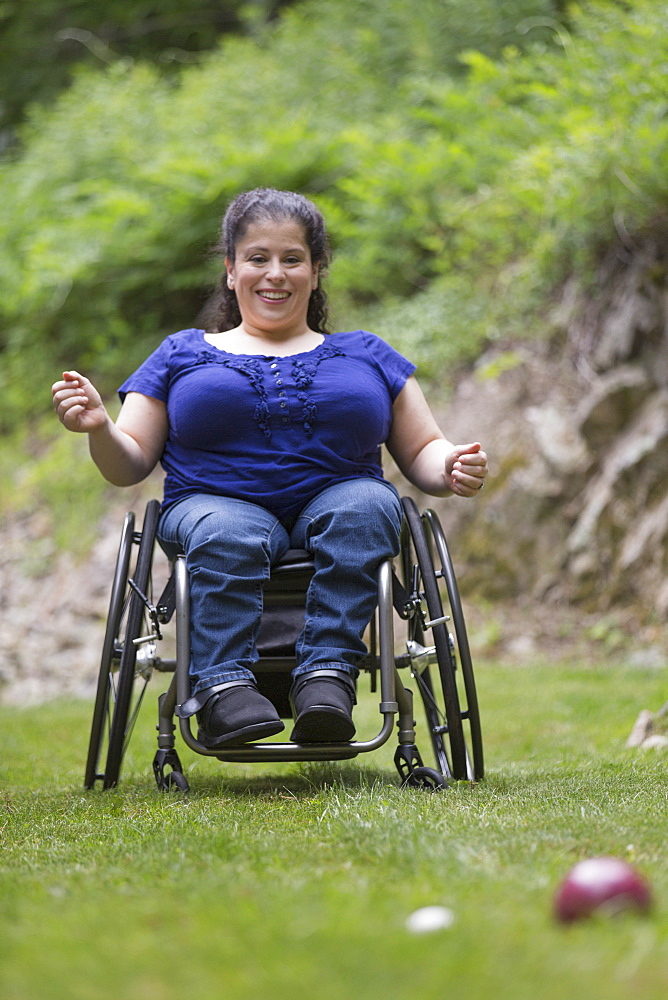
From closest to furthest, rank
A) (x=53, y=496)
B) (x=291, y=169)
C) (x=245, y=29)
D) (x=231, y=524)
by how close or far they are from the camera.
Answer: (x=231, y=524)
(x=291, y=169)
(x=53, y=496)
(x=245, y=29)

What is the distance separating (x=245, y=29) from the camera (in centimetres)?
998

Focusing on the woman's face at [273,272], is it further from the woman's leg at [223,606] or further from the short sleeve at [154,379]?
the woman's leg at [223,606]

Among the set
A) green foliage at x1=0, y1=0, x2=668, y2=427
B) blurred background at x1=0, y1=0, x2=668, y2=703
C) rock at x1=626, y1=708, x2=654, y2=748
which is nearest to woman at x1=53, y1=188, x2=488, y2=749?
rock at x1=626, y1=708, x2=654, y2=748

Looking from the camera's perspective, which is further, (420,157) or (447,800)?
(420,157)

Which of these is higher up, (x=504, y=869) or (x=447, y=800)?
(x=504, y=869)

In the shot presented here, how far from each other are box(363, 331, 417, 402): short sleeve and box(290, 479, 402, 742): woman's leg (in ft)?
1.28

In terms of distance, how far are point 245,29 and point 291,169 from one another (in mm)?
4097

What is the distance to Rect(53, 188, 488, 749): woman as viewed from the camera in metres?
2.21

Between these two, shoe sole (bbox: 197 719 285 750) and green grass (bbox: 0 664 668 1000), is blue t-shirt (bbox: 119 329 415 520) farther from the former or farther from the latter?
green grass (bbox: 0 664 668 1000)

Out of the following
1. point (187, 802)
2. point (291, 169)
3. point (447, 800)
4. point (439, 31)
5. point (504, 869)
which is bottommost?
point (187, 802)

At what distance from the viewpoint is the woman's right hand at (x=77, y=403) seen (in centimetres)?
235

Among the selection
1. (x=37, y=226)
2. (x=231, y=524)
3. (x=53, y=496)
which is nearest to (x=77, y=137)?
(x=37, y=226)

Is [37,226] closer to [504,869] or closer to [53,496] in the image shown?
[53,496]

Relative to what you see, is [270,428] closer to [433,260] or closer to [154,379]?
[154,379]
